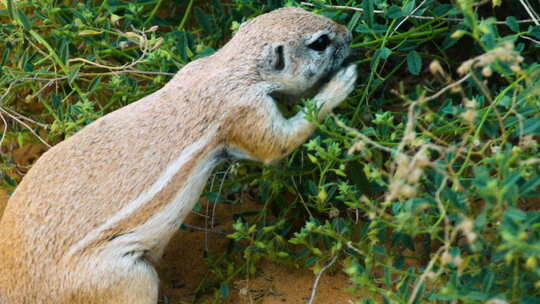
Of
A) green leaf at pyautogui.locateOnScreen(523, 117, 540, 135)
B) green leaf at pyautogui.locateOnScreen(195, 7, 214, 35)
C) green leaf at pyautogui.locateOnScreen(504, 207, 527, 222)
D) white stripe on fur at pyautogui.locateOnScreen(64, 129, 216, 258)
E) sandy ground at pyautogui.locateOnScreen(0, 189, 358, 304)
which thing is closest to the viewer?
green leaf at pyautogui.locateOnScreen(504, 207, 527, 222)

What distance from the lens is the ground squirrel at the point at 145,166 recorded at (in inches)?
118

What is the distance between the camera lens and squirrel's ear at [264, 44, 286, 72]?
3.28 meters

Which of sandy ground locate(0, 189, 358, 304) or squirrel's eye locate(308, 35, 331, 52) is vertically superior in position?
squirrel's eye locate(308, 35, 331, 52)

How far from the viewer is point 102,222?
119 inches

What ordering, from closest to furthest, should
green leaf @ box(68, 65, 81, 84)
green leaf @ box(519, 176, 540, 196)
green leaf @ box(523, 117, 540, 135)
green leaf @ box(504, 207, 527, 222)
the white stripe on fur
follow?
green leaf @ box(504, 207, 527, 222)
green leaf @ box(519, 176, 540, 196)
green leaf @ box(523, 117, 540, 135)
the white stripe on fur
green leaf @ box(68, 65, 81, 84)

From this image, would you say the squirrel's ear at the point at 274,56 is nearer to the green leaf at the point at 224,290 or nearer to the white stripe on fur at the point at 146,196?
the white stripe on fur at the point at 146,196

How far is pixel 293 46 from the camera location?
3295 millimetres

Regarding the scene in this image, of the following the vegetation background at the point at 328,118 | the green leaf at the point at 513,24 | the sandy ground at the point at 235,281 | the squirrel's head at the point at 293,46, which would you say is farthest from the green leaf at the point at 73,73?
the green leaf at the point at 513,24

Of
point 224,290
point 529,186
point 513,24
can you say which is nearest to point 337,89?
point 513,24

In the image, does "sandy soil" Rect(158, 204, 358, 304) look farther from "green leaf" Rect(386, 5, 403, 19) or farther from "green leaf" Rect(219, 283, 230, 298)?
"green leaf" Rect(386, 5, 403, 19)

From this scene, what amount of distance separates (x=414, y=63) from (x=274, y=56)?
663 mm

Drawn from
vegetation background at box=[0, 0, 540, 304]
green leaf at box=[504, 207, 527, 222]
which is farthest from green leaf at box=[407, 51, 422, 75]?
green leaf at box=[504, 207, 527, 222]

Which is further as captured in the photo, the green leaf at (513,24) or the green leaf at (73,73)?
the green leaf at (73,73)

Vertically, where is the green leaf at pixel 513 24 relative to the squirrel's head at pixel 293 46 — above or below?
above
